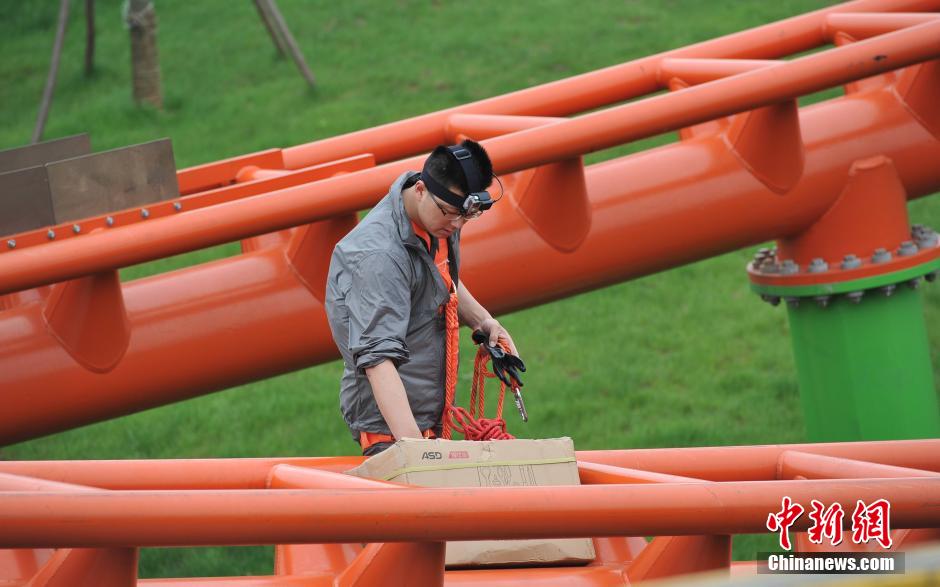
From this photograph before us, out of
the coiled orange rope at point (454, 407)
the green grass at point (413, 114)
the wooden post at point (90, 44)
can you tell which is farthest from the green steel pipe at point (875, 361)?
the wooden post at point (90, 44)

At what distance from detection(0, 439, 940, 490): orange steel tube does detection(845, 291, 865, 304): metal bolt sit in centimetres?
134

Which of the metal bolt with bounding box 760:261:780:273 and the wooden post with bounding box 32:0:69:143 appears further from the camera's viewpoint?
the wooden post with bounding box 32:0:69:143

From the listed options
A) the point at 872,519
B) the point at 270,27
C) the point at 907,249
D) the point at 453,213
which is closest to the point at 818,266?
the point at 907,249

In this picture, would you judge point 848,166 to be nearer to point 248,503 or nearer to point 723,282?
point 248,503

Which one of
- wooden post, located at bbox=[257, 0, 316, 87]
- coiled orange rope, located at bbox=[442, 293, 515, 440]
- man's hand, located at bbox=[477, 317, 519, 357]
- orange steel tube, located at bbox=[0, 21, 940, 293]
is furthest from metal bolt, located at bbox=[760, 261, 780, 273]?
wooden post, located at bbox=[257, 0, 316, 87]

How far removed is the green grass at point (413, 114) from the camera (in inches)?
252

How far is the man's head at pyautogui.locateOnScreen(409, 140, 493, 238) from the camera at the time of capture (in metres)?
2.85

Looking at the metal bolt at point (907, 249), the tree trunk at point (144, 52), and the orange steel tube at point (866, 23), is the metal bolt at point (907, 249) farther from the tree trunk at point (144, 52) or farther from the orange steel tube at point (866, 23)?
the tree trunk at point (144, 52)

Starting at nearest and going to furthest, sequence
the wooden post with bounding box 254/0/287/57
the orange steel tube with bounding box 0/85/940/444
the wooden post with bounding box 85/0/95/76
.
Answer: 1. the orange steel tube with bounding box 0/85/940/444
2. the wooden post with bounding box 254/0/287/57
3. the wooden post with bounding box 85/0/95/76

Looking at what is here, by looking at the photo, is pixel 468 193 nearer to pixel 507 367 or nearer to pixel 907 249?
pixel 507 367

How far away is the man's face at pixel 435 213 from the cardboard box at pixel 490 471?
20.4 inches

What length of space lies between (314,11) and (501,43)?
1.99 metres

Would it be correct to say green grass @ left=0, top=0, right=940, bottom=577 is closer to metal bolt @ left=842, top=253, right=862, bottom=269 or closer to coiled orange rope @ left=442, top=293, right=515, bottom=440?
metal bolt @ left=842, top=253, right=862, bottom=269

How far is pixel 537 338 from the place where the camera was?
736 centimetres
